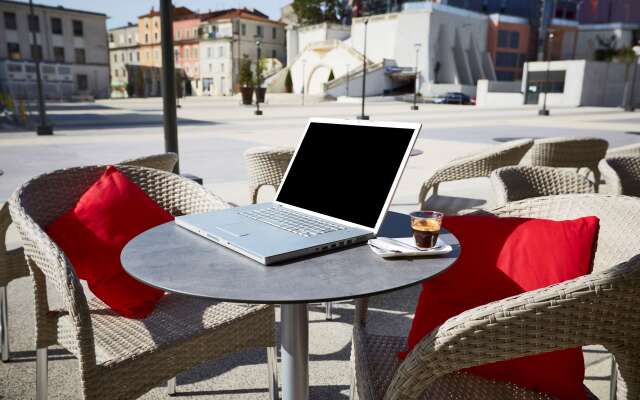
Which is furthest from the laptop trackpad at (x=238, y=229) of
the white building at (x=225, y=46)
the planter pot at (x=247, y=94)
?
the white building at (x=225, y=46)

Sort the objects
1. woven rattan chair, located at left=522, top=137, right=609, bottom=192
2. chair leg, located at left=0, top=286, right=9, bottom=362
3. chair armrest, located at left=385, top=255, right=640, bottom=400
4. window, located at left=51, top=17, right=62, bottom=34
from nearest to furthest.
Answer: chair armrest, located at left=385, top=255, right=640, bottom=400 < chair leg, located at left=0, top=286, right=9, bottom=362 < woven rattan chair, located at left=522, top=137, right=609, bottom=192 < window, located at left=51, top=17, right=62, bottom=34

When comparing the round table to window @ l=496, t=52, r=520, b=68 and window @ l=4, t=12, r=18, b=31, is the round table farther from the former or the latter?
window @ l=496, t=52, r=520, b=68

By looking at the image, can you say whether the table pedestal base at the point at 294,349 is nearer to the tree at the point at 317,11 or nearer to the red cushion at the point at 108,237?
the red cushion at the point at 108,237

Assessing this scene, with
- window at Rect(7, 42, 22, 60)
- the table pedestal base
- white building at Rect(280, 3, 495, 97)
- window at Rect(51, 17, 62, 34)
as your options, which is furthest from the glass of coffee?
window at Rect(51, 17, 62, 34)

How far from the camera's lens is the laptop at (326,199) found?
149 cm

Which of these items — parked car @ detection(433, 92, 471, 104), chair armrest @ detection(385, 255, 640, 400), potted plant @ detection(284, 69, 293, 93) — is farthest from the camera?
potted plant @ detection(284, 69, 293, 93)

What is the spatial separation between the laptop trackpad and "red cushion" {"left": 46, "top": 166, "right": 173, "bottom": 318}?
53 cm

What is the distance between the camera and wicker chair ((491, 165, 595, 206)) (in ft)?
8.25

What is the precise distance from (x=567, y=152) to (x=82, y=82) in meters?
52.5


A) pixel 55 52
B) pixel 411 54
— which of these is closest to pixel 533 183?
pixel 55 52

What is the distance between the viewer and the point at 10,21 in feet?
143

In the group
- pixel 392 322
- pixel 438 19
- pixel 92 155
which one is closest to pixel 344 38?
pixel 438 19

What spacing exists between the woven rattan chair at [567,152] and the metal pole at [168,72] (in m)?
3.09

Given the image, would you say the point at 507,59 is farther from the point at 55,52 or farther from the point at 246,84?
the point at 55,52
